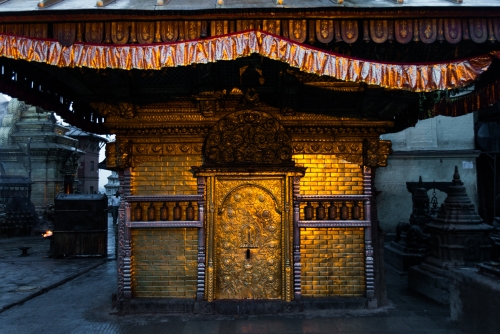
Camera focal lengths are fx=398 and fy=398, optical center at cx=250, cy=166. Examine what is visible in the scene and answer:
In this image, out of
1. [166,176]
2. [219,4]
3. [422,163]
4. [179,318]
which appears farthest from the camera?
[422,163]

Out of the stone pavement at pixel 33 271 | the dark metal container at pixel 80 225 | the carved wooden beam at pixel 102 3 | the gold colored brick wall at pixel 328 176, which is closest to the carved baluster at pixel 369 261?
the gold colored brick wall at pixel 328 176

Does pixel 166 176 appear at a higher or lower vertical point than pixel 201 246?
higher

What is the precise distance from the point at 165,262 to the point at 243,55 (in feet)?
13.7

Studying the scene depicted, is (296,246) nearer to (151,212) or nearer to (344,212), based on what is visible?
(344,212)

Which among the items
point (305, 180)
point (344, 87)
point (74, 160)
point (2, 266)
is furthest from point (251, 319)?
point (74, 160)

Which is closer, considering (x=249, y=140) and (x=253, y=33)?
(x=253, y=33)

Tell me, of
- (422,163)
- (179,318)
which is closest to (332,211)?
(179,318)

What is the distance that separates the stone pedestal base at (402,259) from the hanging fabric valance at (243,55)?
7140 mm

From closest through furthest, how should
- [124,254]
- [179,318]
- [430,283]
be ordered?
[179,318] < [124,254] < [430,283]

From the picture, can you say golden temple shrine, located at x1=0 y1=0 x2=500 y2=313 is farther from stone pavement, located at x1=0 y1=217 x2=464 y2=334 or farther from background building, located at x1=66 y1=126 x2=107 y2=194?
background building, located at x1=66 y1=126 x2=107 y2=194

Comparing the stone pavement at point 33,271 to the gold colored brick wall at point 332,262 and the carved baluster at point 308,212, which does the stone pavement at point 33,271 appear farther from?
the carved baluster at point 308,212

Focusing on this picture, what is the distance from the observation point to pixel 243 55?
492 cm

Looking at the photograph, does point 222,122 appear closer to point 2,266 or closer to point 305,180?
point 305,180

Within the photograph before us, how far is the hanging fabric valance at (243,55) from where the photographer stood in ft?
16.2
